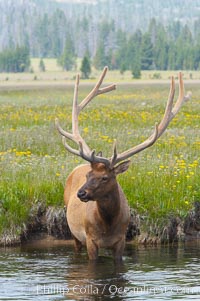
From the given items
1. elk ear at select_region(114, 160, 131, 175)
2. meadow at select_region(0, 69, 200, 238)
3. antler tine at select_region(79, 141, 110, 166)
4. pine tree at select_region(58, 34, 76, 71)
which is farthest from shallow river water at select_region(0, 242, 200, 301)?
pine tree at select_region(58, 34, 76, 71)

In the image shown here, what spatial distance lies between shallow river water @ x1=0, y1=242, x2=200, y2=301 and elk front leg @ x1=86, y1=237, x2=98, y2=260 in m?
0.11

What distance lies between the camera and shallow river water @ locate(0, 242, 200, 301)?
11508 mm

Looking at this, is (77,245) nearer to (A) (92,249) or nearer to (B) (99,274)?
(A) (92,249)

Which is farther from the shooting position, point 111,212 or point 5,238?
point 5,238

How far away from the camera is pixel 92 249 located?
43.0 feet

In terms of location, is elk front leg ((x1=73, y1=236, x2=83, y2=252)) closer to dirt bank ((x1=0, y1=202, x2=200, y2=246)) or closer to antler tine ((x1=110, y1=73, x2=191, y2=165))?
dirt bank ((x1=0, y1=202, x2=200, y2=246))


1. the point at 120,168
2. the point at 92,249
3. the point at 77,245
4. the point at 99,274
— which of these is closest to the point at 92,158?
the point at 120,168

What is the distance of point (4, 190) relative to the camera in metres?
15.6

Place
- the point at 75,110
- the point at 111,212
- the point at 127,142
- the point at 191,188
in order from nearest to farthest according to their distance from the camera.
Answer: the point at 111,212 → the point at 75,110 → the point at 191,188 → the point at 127,142

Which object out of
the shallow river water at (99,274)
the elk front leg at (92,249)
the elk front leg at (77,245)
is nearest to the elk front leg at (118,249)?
the shallow river water at (99,274)

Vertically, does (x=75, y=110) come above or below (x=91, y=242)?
above

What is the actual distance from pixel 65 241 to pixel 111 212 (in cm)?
267

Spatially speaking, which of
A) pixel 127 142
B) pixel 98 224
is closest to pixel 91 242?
pixel 98 224

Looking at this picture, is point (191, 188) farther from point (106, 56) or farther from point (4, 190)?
point (106, 56)
